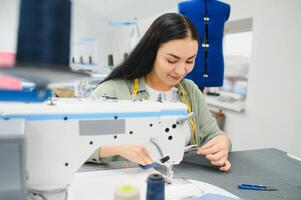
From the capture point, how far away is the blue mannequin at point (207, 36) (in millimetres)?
1991

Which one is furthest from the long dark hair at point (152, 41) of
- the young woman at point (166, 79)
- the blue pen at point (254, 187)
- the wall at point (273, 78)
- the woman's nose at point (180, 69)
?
the wall at point (273, 78)

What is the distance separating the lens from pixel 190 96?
5.06ft

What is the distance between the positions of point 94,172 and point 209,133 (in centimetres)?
67

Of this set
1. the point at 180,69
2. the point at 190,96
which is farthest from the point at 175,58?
the point at 190,96

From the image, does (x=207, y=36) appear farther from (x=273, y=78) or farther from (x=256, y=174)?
(x=256, y=174)

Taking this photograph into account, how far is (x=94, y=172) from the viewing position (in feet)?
3.56

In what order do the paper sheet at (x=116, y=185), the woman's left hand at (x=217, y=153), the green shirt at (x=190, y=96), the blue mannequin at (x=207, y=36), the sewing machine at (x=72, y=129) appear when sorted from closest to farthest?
the sewing machine at (x=72, y=129) → the paper sheet at (x=116, y=185) → the woman's left hand at (x=217, y=153) → the green shirt at (x=190, y=96) → the blue mannequin at (x=207, y=36)

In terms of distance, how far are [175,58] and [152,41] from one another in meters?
0.15

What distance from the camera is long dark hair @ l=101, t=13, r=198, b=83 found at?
50.8 inches

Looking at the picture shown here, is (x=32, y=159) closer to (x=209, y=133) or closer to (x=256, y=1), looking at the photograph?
(x=209, y=133)

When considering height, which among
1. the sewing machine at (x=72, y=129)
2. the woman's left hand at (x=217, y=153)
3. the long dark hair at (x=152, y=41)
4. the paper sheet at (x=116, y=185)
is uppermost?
the long dark hair at (x=152, y=41)

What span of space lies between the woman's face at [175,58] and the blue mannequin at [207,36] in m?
0.71

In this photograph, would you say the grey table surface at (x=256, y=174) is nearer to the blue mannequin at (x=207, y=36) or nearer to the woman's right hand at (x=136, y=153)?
the woman's right hand at (x=136, y=153)

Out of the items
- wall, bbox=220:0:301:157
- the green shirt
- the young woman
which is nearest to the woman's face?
the young woman
